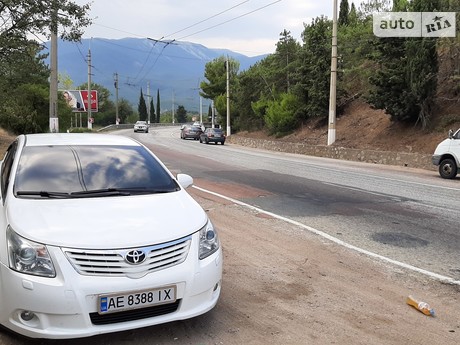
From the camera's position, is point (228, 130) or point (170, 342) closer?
point (170, 342)

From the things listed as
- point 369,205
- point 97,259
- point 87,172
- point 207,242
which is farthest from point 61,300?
point 369,205

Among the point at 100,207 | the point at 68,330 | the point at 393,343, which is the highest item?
the point at 100,207

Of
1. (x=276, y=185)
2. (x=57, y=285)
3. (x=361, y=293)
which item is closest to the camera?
(x=57, y=285)

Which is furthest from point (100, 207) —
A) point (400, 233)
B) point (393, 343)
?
point (400, 233)

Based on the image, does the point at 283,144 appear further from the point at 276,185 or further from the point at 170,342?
the point at 170,342

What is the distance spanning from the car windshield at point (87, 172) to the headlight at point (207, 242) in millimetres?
800

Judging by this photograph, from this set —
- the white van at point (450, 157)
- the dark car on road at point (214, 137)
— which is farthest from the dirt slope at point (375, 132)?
the white van at point (450, 157)

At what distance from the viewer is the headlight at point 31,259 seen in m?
3.07

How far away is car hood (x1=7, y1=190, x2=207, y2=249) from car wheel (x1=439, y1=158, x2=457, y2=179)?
42.4 feet

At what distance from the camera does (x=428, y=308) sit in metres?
4.04

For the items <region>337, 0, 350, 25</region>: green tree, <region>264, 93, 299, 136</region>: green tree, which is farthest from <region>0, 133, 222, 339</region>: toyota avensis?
<region>337, 0, 350, 25</region>: green tree

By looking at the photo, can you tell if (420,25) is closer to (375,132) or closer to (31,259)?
(375,132)

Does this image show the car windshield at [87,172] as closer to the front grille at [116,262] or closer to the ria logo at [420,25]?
the front grille at [116,262]

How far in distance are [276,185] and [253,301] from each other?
306 inches
